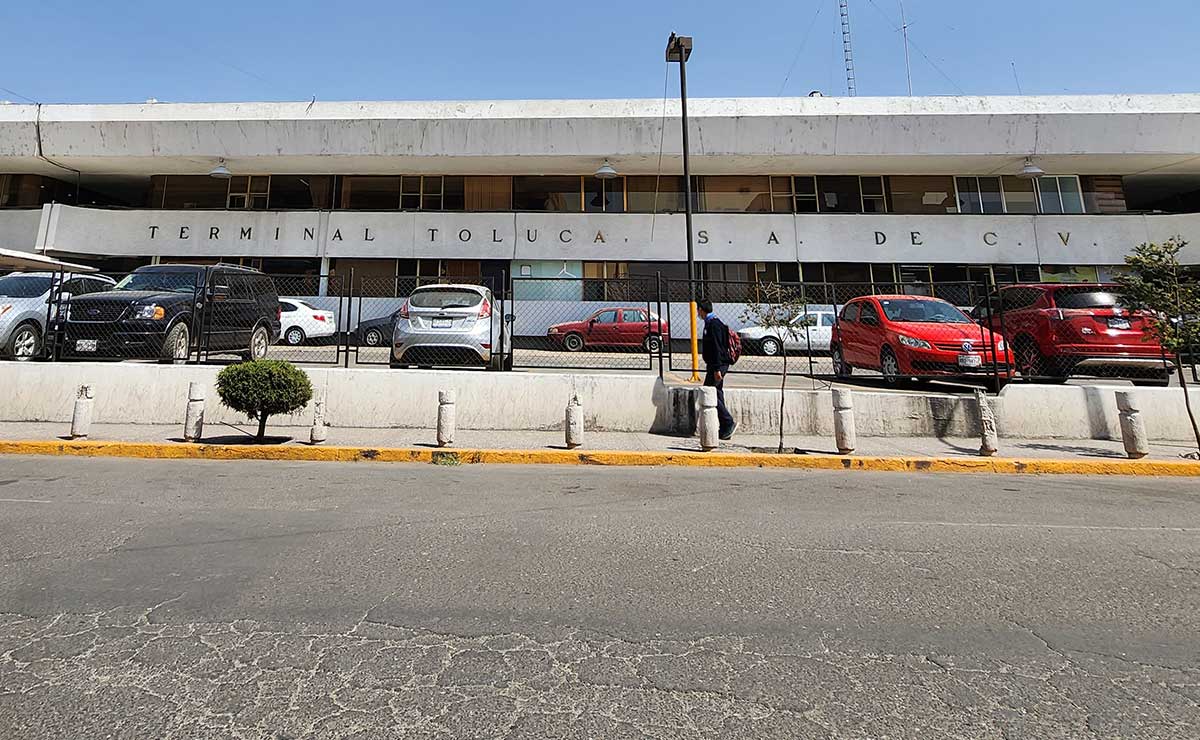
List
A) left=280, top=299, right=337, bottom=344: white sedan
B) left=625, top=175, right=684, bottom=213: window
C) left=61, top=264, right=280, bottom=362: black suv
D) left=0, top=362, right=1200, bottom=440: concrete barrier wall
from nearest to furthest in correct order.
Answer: left=0, top=362, right=1200, bottom=440: concrete barrier wall → left=61, top=264, right=280, bottom=362: black suv → left=280, top=299, right=337, bottom=344: white sedan → left=625, top=175, right=684, bottom=213: window

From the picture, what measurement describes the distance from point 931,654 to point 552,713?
1685mm

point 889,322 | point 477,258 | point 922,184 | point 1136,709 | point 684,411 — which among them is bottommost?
point 1136,709

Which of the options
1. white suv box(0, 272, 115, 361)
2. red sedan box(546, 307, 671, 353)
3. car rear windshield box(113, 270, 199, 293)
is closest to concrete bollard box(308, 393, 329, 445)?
car rear windshield box(113, 270, 199, 293)

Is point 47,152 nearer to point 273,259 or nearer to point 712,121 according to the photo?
point 273,259

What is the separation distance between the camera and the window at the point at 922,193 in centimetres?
2052

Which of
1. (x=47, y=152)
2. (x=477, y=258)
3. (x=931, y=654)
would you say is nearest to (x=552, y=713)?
(x=931, y=654)

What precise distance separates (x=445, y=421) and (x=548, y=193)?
1534cm

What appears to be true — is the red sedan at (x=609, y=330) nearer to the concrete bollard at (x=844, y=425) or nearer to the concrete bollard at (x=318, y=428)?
the concrete bollard at (x=844, y=425)

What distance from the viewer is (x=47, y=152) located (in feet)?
61.5

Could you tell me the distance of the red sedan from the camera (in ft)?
39.7

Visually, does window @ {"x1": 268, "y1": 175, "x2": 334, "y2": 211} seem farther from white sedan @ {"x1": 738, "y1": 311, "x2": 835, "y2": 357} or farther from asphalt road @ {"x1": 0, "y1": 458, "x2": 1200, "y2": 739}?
asphalt road @ {"x1": 0, "y1": 458, "x2": 1200, "y2": 739}

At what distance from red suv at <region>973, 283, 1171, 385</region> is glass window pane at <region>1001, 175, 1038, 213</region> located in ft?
43.9

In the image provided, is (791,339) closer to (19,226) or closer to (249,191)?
(249,191)

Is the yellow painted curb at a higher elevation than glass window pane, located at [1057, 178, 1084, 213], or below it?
below
